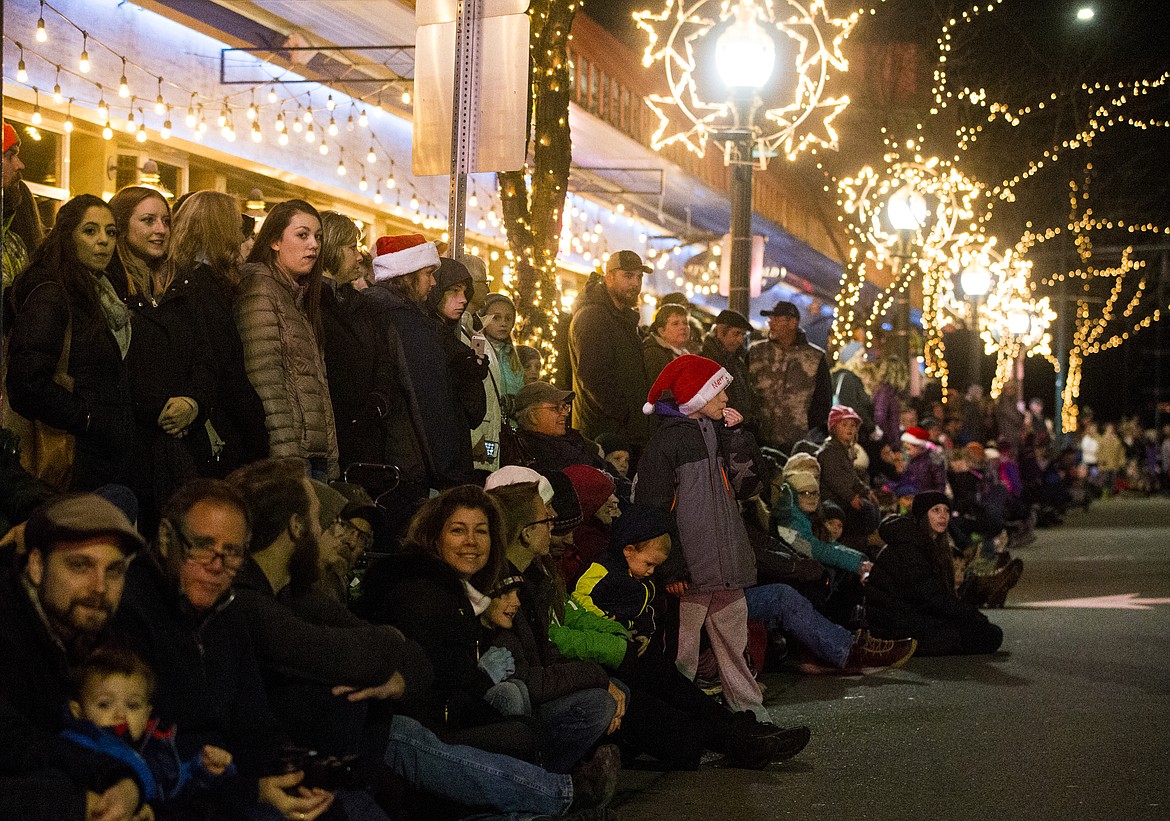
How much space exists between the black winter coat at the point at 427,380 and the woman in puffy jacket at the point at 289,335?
66cm

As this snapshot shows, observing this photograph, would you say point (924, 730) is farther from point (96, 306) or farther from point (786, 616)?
point (96, 306)

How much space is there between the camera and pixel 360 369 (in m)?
7.83

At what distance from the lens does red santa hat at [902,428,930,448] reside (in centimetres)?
1905

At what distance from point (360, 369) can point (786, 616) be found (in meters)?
3.75

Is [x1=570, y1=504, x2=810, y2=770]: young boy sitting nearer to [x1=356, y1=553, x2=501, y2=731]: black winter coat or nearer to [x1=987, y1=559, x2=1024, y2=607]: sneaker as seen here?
[x1=356, y1=553, x2=501, y2=731]: black winter coat

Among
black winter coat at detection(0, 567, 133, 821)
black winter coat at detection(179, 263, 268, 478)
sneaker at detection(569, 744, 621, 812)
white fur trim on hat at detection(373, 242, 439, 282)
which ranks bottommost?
sneaker at detection(569, 744, 621, 812)

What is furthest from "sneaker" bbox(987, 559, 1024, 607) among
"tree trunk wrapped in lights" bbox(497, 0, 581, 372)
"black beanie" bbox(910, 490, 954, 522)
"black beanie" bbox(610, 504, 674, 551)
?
"black beanie" bbox(610, 504, 674, 551)

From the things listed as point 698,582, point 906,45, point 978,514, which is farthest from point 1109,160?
point 698,582

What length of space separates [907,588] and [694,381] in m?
3.37

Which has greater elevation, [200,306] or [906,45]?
[906,45]

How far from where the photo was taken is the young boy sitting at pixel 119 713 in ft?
14.0

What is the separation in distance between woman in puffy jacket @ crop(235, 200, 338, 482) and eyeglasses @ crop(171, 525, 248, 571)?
6.42 feet

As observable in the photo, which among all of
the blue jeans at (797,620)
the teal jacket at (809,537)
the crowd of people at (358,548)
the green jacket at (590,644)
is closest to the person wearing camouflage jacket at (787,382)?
the teal jacket at (809,537)

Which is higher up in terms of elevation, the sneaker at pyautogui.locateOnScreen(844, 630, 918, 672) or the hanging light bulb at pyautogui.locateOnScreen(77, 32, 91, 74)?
the hanging light bulb at pyautogui.locateOnScreen(77, 32, 91, 74)
